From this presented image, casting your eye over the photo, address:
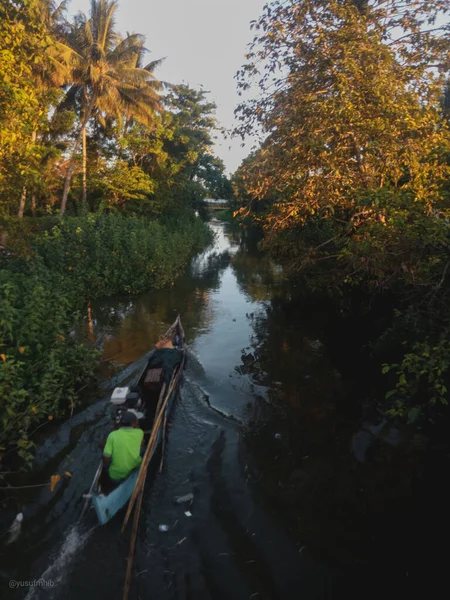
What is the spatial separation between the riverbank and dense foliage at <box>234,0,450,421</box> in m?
6.47

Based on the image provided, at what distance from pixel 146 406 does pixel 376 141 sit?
25.8ft

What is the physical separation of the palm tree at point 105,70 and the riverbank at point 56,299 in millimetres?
8962

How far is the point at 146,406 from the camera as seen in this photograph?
8.33 m

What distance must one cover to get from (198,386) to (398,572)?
6171mm

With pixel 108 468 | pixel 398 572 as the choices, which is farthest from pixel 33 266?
pixel 398 572

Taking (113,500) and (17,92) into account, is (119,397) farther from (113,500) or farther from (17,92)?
(17,92)

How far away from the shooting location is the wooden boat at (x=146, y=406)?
550cm

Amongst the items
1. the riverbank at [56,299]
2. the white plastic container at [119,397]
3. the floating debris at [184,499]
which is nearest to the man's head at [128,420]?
the white plastic container at [119,397]

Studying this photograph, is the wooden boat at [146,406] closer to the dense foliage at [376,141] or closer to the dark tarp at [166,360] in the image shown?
the dark tarp at [166,360]

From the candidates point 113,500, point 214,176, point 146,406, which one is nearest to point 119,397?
point 146,406

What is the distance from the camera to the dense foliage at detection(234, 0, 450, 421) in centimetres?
682

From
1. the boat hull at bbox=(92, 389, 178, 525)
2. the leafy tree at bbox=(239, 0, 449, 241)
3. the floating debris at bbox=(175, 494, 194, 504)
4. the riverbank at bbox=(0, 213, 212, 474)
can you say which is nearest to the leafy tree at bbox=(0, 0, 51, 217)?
the riverbank at bbox=(0, 213, 212, 474)

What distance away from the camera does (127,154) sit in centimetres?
3030

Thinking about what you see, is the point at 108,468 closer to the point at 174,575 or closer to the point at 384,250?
Result: the point at 174,575
